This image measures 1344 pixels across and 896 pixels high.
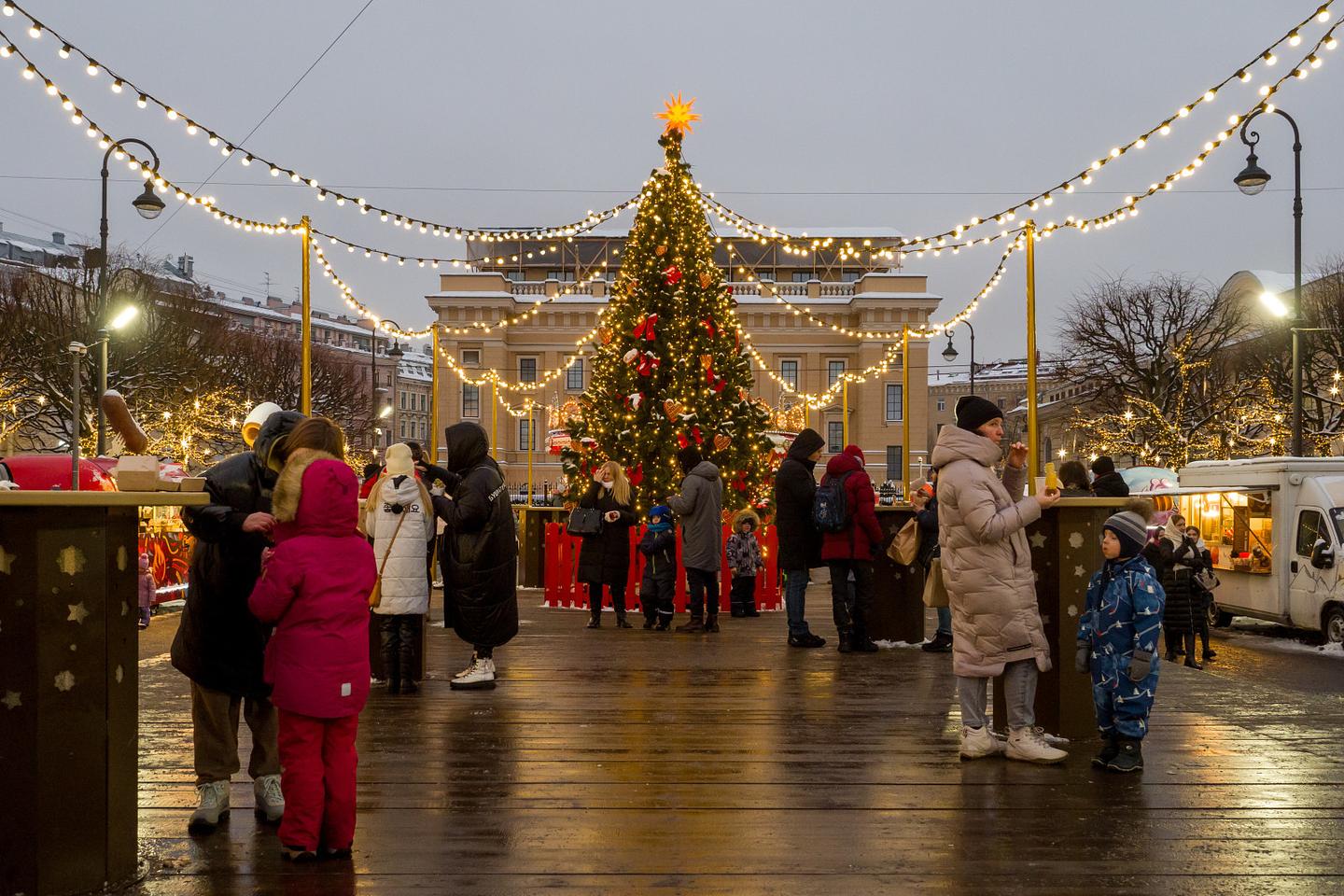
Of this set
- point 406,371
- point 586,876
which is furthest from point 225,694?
point 406,371

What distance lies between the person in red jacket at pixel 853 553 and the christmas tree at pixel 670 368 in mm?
6746

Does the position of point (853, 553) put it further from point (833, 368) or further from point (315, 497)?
point (833, 368)

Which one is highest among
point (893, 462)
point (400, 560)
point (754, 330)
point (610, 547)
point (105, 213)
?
point (754, 330)

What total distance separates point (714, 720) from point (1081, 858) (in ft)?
9.91

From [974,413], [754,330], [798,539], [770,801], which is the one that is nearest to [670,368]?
[798,539]

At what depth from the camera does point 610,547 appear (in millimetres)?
Answer: 13000

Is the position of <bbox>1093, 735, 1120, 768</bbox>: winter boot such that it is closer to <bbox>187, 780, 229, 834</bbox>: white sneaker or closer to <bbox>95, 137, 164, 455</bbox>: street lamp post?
<bbox>187, 780, 229, 834</bbox>: white sneaker

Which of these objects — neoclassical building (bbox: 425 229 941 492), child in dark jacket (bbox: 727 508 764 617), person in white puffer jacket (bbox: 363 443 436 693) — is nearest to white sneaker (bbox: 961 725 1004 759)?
person in white puffer jacket (bbox: 363 443 436 693)

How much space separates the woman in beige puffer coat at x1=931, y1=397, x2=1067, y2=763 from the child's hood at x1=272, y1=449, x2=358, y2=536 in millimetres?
2939

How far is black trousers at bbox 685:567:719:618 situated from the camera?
492 inches

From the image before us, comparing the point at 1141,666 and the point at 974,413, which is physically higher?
the point at 974,413

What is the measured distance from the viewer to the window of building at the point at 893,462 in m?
72.4

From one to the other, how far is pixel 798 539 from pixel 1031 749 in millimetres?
4925

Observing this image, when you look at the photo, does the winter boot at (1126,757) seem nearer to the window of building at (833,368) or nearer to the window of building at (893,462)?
the window of building at (893,462)
